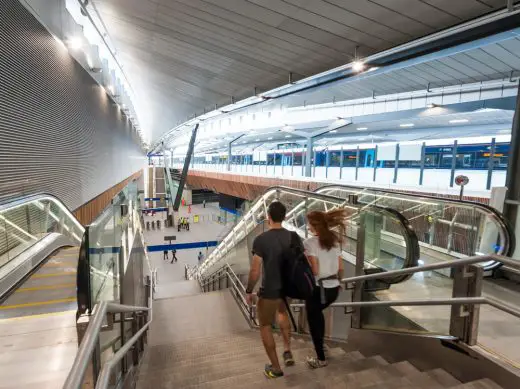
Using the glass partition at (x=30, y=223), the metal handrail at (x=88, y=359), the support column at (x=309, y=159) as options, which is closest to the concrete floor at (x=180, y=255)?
the glass partition at (x=30, y=223)

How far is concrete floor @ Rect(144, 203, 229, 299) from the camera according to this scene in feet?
34.7

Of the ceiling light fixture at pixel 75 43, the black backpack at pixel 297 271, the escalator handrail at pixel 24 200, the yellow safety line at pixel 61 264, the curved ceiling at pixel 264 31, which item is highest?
the ceiling light fixture at pixel 75 43

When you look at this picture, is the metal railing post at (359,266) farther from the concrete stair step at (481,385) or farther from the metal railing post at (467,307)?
the concrete stair step at (481,385)

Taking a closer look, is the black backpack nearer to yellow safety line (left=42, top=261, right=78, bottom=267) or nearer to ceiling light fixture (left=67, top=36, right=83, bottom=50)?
yellow safety line (left=42, top=261, right=78, bottom=267)

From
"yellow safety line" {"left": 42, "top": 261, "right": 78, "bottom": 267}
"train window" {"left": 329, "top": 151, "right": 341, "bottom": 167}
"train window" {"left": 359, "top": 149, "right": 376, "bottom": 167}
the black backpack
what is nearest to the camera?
the black backpack

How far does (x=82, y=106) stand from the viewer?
884 centimetres

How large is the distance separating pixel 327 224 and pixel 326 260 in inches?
12.4

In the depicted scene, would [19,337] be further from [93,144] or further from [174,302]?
[93,144]

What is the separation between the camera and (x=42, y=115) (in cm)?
611

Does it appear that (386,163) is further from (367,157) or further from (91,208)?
(91,208)

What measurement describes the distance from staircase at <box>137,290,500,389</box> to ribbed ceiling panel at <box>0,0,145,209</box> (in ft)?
11.7

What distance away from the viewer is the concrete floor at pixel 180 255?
34.7 feet

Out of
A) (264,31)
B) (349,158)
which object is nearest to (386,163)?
(349,158)

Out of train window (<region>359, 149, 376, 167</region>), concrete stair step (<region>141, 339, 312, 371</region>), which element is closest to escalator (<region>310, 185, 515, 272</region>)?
concrete stair step (<region>141, 339, 312, 371</region>)
